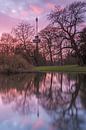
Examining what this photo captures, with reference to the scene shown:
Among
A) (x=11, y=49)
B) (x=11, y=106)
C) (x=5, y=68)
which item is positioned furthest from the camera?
(x=11, y=49)

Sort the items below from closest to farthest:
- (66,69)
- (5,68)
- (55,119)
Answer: (55,119)
(5,68)
(66,69)

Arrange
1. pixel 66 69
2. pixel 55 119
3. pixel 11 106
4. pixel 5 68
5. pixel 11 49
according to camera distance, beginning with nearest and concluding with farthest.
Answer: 1. pixel 55 119
2. pixel 11 106
3. pixel 5 68
4. pixel 66 69
5. pixel 11 49

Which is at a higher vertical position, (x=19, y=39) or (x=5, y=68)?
(x=19, y=39)

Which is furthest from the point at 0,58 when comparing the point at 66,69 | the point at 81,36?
the point at 81,36

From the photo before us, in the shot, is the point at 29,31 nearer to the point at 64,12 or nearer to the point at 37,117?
the point at 64,12

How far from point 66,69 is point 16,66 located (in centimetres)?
1014

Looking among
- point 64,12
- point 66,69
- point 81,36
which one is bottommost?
point 66,69

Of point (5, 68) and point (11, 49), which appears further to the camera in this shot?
point (11, 49)

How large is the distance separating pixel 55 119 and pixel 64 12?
39.8m

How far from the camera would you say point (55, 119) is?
27.4 feet

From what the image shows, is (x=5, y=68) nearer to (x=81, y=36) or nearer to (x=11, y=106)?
(x=81, y=36)

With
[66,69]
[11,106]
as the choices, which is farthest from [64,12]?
[11,106]

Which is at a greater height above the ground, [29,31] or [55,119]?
[29,31]

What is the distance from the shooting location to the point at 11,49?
196 ft
